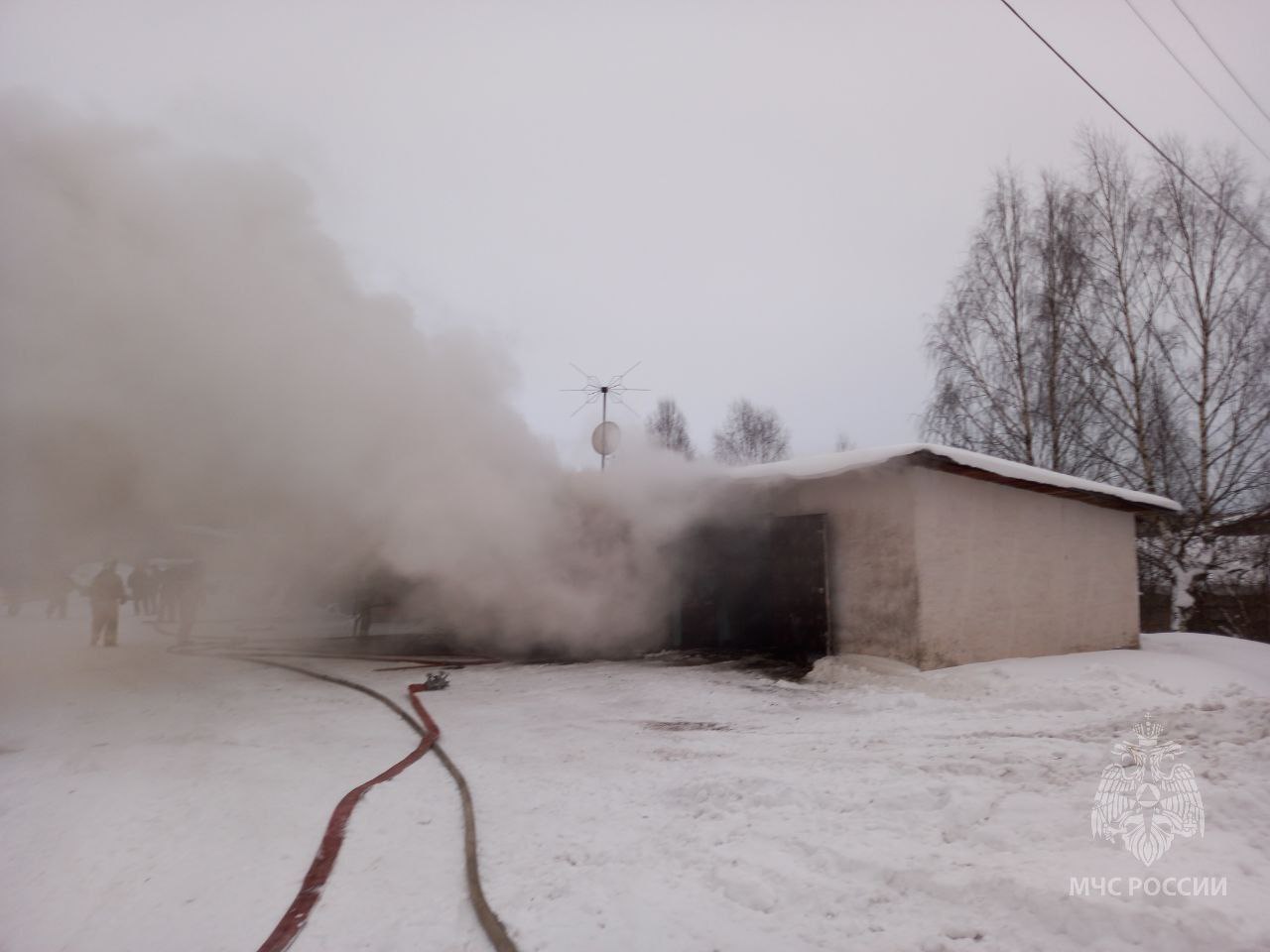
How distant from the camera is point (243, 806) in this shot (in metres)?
4.55

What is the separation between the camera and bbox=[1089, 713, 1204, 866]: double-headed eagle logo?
3.13m

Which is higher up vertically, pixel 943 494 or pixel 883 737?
pixel 943 494

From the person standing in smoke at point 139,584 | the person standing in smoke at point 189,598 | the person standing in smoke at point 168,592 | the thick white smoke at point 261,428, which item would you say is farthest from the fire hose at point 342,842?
the person standing in smoke at point 139,584

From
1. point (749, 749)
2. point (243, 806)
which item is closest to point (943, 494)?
point (749, 749)

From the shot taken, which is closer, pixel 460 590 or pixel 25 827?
pixel 25 827

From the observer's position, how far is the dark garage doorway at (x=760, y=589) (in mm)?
10438

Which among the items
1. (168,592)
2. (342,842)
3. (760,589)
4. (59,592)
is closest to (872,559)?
(760,589)

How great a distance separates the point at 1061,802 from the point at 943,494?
6.21 metres

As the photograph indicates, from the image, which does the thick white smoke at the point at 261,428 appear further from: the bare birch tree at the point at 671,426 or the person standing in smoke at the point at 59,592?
the bare birch tree at the point at 671,426

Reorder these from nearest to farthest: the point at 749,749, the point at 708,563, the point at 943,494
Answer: the point at 749,749 < the point at 943,494 < the point at 708,563

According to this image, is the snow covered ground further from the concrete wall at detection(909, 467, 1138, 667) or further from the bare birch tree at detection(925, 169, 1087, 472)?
the bare birch tree at detection(925, 169, 1087, 472)

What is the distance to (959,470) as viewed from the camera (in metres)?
9.16

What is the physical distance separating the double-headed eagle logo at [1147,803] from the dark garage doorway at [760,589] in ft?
20.2

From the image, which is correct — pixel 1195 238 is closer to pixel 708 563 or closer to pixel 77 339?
pixel 708 563
